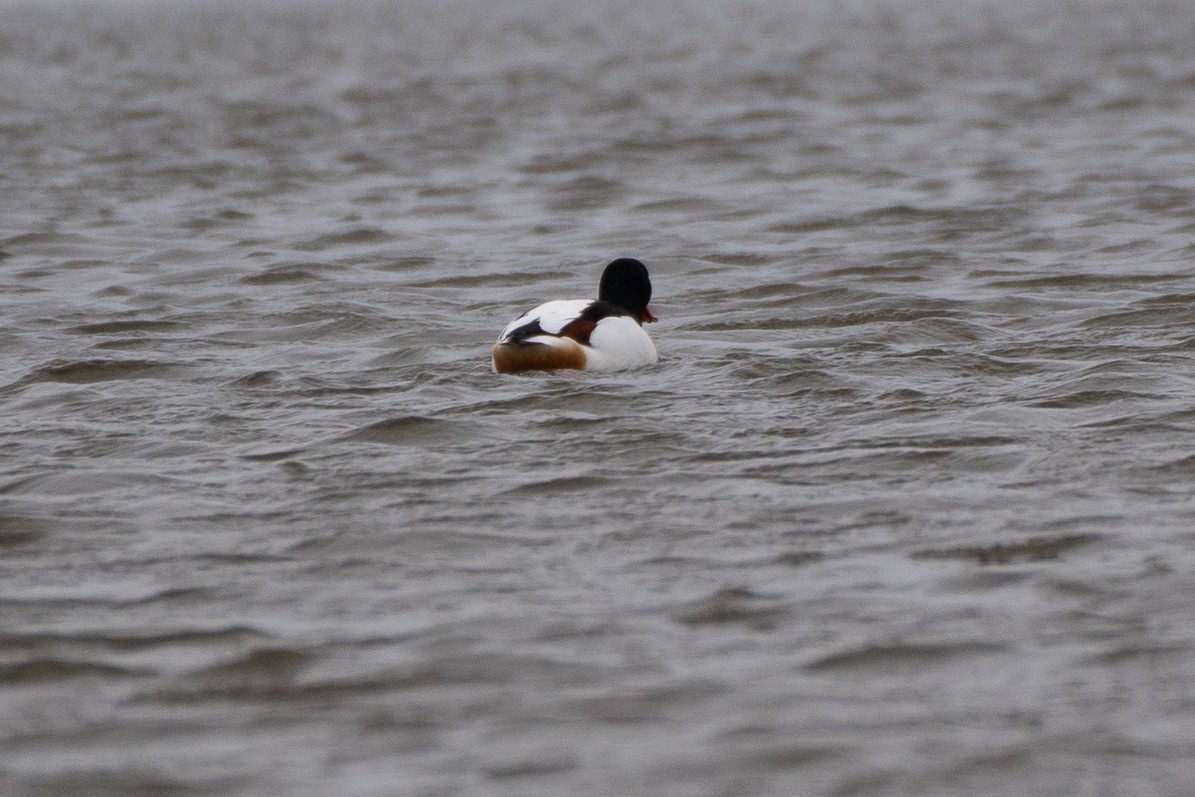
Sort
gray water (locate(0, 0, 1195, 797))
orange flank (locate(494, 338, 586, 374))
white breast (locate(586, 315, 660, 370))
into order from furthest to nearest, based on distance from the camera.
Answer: white breast (locate(586, 315, 660, 370))
orange flank (locate(494, 338, 586, 374))
gray water (locate(0, 0, 1195, 797))

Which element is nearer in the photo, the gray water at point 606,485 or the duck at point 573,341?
the gray water at point 606,485

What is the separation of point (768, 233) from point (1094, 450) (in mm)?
7103

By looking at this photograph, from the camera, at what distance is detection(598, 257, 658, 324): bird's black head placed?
944 cm

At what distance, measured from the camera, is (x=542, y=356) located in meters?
8.47

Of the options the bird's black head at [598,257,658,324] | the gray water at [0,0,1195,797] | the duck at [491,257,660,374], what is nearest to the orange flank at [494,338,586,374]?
the duck at [491,257,660,374]

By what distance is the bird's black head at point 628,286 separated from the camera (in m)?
9.44

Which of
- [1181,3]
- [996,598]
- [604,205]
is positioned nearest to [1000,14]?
[1181,3]

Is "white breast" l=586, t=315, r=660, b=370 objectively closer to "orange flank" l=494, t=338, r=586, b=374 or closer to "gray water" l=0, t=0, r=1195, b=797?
"orange flank" l=494, t=338, r=586, b=374

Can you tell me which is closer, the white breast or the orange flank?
the orange flank

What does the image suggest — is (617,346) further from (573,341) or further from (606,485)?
(606,485)

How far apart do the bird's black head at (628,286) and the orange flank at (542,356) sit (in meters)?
0.97

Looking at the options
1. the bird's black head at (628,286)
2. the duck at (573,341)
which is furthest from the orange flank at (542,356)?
the bird's black head at (628,286)

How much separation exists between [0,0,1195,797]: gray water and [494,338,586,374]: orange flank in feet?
0.49

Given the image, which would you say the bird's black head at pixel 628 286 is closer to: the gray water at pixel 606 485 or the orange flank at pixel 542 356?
the gray water at pixel 606 485
